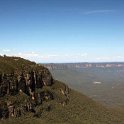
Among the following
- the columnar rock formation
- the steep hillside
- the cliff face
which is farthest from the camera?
the steep hillside

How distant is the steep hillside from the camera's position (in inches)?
5581

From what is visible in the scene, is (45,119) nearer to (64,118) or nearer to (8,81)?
(64,118)

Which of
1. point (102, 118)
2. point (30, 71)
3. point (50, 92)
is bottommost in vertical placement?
point (102, 118)

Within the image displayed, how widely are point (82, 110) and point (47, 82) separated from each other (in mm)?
23190

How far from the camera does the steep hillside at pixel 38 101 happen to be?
142m

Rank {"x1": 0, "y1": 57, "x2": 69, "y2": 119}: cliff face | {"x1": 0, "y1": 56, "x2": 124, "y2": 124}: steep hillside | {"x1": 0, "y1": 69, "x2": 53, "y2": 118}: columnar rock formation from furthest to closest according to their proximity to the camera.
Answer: {"x1": 0, "y1": 56, "x2": 124, "y2": 124}: steep hillside
{"x1": 0, "y1": 57, "x2": 69, "y2": 119}: cliff face
{"x1": 0, "y1": 69, "x2": 53, "y2": 118}: columnar rock formation

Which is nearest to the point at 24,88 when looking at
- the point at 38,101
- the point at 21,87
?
the point at 21,87

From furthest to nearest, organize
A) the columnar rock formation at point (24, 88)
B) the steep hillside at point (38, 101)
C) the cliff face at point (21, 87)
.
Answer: the steep hillside at point (38, 101) < the cliff face at point (21, 87) < the columnar rock formation at point (24, 88)

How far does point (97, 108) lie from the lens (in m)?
170

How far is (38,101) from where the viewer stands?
516 ft

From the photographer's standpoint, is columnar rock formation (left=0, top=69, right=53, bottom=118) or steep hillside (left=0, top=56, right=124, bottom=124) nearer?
columnar rock formation (left=0, top=69, right=53, bottom=118)

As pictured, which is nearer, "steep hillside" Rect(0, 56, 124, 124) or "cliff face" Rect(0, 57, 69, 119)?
"cliff face" Rect(0, 57, 69, 119)

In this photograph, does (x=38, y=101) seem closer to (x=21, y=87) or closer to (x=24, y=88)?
(x=24, y=88)

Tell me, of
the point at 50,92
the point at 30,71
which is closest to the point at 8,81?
the point at 30,71
